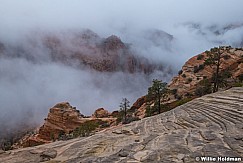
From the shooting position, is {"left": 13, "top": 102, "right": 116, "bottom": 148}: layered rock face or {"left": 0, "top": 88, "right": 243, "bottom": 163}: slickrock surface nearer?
{"left": 0, "top": 88, "right": 243, "bottom": 163}: slickrock surface

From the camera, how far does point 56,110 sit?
237ft

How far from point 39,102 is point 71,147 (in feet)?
573

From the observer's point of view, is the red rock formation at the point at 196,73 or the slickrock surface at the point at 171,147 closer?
the slickrock surface at the point at 171,147

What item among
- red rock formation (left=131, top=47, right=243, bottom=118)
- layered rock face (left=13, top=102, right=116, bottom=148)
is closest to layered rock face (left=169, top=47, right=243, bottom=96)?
red rock formation (left=131, top=47, right=243, bottom=118)

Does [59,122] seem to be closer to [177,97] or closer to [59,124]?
→ [59,124]

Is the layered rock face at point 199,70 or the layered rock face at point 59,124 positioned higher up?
the layered rock face at point 199,70

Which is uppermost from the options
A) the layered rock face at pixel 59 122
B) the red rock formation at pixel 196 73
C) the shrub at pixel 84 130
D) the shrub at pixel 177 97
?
the red rock formation at pixel 196 73

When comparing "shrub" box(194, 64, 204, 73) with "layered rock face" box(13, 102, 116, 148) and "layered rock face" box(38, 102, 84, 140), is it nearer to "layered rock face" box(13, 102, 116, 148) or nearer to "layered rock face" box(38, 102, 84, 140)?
"layered rock face" box(13, 102, 116, 148)

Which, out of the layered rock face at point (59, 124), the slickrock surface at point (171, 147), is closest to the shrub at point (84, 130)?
the layered rock face at point (59, 124)

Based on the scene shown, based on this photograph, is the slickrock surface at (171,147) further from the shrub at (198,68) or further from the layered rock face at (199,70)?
the shrub at (198,68)

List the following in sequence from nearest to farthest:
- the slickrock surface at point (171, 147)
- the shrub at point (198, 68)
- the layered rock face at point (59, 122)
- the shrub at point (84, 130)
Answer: the slickrock surface at point (171, 147) → the shrub at point (84, 130) → the shrub at point (198, 68) → the layered rock face at point (59, 122)

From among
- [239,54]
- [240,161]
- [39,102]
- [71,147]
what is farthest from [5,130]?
[240,161]

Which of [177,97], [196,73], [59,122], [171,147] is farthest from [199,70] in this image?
[171,147]

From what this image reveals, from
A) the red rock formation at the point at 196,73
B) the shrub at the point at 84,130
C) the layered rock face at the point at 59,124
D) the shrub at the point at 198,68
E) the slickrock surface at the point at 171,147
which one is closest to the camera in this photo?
the slickrock surface at the point at 171,147
